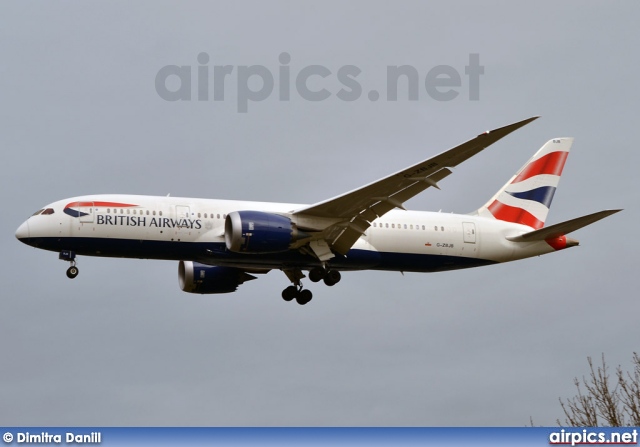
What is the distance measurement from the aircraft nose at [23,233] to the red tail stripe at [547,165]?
866 inches

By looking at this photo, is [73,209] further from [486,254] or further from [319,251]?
[486,254]

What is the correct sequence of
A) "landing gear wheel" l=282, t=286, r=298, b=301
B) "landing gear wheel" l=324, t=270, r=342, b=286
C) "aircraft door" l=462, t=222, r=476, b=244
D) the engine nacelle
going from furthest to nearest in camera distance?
1. the engine nacelle
2. "landing gear wheel" l=282, t=286, r=298, b=301
3. "aircraft door" l=462, t=222, r=476, b=244
4. "landing gear wheel" l=324, t=270, r=342, b=286

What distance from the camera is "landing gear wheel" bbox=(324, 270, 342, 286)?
4928cm

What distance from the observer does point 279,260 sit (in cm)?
4794

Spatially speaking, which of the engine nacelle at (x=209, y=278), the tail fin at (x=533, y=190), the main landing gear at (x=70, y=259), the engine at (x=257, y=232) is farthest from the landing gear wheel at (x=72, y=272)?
the tail fin at (x=533, y=190)

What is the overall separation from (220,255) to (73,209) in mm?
5737

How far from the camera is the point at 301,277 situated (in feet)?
167

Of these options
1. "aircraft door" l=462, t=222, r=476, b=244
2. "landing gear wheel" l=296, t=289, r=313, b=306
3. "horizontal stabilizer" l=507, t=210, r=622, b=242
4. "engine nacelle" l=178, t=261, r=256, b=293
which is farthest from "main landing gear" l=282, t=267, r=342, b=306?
"horizontal stabilizer" l=507, t=210, r=622, b=242

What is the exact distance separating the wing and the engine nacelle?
21.6 ft

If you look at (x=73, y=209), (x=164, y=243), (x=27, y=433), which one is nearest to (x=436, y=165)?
(x=164, y=243)

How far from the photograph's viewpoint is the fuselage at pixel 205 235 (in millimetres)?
46094

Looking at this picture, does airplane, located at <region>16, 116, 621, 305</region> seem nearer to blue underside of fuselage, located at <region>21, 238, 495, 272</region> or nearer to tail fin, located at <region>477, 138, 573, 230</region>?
blue underside of fuselage, located at <region>21, 238, 495, 272</region>

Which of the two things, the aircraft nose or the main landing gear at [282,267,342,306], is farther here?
the main landing gear at [282,267,342,306]

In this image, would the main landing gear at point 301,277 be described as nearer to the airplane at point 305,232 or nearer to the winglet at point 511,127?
the airplane at point 305,232
